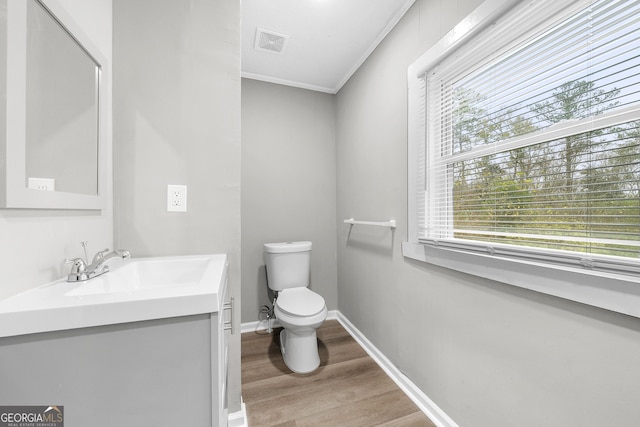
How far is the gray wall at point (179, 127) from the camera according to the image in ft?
3.98

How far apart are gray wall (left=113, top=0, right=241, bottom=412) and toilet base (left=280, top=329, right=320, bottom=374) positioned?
0.52m

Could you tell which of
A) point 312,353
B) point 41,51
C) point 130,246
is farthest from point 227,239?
point 312,353

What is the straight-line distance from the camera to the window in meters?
0.77

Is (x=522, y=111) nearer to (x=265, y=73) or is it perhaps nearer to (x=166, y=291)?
(x=166, y=291)

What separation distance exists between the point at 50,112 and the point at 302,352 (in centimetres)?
176

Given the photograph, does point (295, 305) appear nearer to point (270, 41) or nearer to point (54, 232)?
point (54, 232)

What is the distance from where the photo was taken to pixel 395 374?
5.60ft

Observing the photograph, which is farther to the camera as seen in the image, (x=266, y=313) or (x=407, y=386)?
(x=266, y=313)

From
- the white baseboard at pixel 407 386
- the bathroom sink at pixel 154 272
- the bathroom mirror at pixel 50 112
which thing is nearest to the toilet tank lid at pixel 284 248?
the white baseboard at pixel 407 386

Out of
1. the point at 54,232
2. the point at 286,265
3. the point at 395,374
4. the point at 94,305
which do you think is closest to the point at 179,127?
the point at 54,232

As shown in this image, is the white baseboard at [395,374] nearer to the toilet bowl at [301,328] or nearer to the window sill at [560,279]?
the toilet bowl at [301,328]

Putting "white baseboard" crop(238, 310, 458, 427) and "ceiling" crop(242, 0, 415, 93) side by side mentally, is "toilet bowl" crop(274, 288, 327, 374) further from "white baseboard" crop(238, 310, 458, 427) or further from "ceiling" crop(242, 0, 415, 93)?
"ceiling" crop(242, 0, 415, 93)

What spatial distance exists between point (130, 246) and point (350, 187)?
1.69m

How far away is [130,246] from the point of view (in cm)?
122
